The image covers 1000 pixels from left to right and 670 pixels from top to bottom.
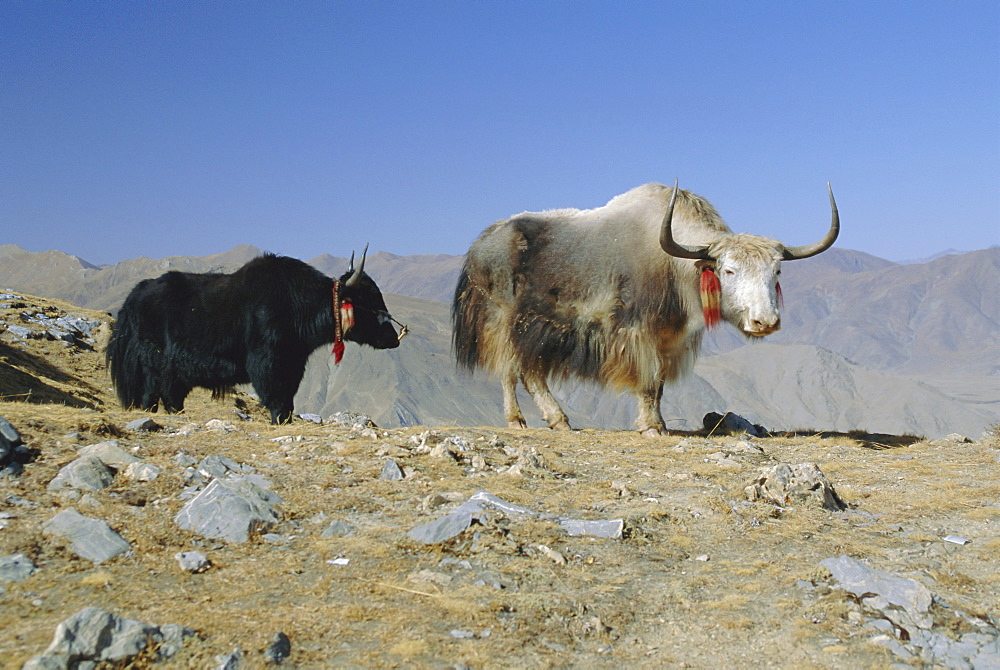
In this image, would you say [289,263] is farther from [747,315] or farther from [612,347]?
[747,315]

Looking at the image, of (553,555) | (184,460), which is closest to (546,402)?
(184,460)

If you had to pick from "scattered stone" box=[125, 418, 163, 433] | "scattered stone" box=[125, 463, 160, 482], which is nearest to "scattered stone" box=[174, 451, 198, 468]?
"scattered stone" box=[125, 463, 160, 482]

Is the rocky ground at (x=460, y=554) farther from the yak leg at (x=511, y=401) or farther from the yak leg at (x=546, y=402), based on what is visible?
the yak leg at (x=511, y=401)

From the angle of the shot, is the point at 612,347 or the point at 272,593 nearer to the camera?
the point at 272,593

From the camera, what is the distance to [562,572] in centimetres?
377

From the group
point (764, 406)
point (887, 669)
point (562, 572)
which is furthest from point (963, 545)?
point (764, 406)

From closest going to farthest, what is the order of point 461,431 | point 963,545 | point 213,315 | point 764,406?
point 963,545, point 461,431, point 213,315, point 764,406

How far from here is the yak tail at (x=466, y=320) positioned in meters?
9.02

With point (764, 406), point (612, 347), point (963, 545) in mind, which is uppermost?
point (612, 347)

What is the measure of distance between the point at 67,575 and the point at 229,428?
2.63 m

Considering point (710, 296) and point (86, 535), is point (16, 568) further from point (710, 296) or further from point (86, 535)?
point (710, 296)

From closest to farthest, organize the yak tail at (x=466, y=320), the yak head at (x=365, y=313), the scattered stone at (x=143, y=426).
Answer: the scattered stone at (x=143, y=426), the yak head at (x=365, y=313), the yak tail at (x=466, y=320)

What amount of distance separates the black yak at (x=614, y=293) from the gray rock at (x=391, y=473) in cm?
337

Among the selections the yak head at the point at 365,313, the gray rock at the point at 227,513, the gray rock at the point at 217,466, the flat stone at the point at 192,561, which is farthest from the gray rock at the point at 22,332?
the flat stone at the point at 192,561
